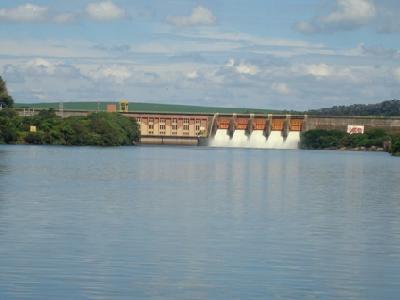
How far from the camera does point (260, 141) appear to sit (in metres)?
142

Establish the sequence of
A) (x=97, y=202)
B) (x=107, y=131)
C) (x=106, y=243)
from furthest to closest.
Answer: (x=107, y=131) < (x=97, y=202) < (x=106, y=243)

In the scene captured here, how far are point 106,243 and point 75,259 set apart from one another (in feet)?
8.21

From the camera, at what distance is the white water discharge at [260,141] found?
458ft

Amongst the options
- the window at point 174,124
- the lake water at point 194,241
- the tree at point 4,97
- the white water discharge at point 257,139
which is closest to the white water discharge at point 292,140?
the white water discharge at point 257,139

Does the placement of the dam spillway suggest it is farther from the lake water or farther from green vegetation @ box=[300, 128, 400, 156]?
the lake water

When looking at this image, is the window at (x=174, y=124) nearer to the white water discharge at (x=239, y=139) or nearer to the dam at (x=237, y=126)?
the dam at (x=237, y=126)

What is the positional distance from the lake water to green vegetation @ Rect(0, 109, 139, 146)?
203ft

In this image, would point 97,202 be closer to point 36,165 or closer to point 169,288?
point 169,288

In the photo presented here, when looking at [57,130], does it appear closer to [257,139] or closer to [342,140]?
[257,139]

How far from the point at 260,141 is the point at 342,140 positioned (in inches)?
439

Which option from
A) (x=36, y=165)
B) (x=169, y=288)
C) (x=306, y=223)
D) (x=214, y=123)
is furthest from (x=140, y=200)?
(x=214, y=123)

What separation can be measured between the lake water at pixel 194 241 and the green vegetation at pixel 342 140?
92.8 m

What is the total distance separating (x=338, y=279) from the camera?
19547 mm

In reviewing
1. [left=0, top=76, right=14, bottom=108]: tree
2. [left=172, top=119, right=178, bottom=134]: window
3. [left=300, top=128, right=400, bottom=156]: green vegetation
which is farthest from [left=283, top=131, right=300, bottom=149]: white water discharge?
[left=0, top=76, right=14, bottom=108]: tree
